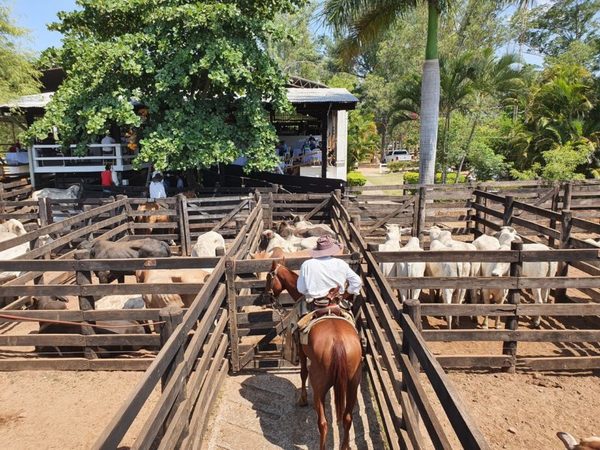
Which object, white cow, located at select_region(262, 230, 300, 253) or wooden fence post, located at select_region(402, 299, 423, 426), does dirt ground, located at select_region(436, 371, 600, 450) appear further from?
white cow, located at select_region(262, 230, 300, 253)

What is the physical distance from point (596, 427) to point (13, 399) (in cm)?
671

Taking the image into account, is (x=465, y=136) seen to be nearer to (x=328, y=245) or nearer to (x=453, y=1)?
(x=453, y=1)

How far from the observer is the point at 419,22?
41.3m

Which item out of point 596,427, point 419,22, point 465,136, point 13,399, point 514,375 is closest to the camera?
point 596,427

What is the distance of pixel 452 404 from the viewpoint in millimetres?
2553

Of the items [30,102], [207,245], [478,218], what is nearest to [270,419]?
[207,245]

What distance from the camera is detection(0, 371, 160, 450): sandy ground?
4727 mm

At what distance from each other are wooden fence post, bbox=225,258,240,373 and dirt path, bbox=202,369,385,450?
0.24 meters

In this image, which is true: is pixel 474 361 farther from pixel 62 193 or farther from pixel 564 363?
pixel 62 193

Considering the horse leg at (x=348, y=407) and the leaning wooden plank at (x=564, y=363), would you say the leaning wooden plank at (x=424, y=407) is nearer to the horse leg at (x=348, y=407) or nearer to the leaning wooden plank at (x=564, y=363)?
the horse leg at (x=348, y=407)

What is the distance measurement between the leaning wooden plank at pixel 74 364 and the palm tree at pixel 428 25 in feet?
40.2

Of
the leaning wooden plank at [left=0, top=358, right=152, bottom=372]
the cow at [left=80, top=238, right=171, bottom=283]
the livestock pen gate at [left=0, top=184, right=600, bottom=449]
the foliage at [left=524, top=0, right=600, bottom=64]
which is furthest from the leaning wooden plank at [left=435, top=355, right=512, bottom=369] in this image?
the foliage at [left=524, top=0, right=600, bottom=64]

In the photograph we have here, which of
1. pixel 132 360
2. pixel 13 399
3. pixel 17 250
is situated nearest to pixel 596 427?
→ pixel 132 360

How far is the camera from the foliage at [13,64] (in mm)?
17078
